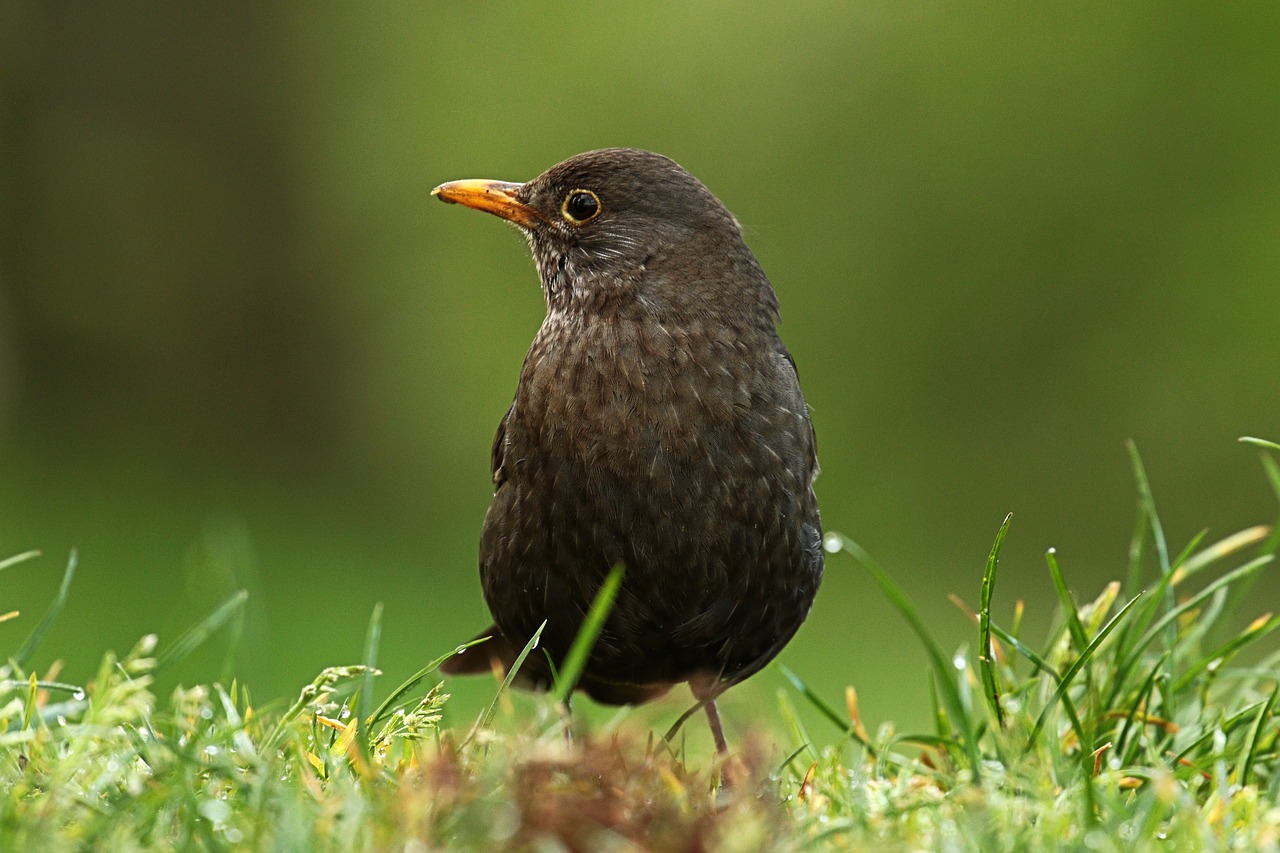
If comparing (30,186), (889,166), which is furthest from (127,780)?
(889,166)

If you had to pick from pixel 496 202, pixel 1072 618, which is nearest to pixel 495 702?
pixel 1072 618

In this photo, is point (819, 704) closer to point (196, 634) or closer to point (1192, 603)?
point (1192, 603)

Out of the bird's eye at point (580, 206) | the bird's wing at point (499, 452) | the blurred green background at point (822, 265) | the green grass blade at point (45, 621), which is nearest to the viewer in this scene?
the green grass blade at point (45, 621)

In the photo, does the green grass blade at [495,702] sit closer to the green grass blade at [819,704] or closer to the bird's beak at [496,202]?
the green grass blade at [819,704]

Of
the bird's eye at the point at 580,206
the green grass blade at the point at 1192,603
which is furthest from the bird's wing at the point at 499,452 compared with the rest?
the green grass blade at the point at 1192,603

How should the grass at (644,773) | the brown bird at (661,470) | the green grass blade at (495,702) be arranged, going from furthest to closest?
1. the brown bird at (661,470)
2. the green grass blade at (495,702)
3. the grass at (644,773)

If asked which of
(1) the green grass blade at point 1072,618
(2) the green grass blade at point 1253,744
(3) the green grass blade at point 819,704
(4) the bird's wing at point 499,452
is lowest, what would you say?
(3) the green grass blade at point 819,704

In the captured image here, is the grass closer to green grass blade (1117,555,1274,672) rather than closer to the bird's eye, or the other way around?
green grass blade (1117,555,1274,672)
